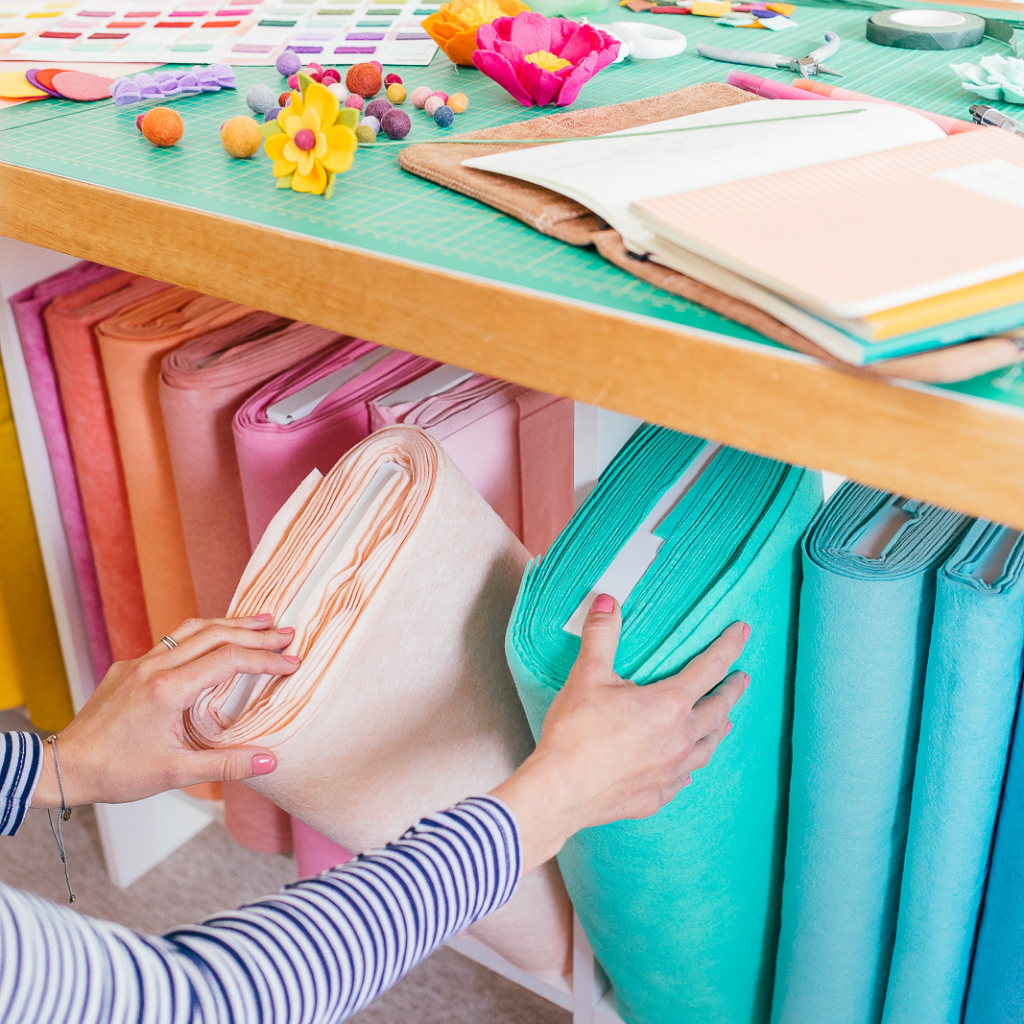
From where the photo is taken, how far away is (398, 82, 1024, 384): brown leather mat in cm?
36

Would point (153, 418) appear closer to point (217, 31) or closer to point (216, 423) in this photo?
point (216, 423)

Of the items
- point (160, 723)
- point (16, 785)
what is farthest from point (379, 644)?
point (16, 785)

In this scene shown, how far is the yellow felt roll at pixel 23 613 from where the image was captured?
3.48ft

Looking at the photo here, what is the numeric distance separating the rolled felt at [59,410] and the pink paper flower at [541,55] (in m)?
0.50

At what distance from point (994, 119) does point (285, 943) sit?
0.59 m

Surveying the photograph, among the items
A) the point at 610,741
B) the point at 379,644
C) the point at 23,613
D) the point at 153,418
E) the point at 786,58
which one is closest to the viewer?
the point at 610,741

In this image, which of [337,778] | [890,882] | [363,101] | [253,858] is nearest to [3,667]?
[253,858]

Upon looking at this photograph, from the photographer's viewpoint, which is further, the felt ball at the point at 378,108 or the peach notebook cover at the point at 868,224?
the felt ball at the point at 378,108

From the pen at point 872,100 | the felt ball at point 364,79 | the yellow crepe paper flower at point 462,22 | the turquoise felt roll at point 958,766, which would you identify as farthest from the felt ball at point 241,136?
the turquoise felt roll at point 958,766

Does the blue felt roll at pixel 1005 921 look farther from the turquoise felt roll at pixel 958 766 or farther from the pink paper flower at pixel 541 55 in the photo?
the pink paper flower at pixel 541 55

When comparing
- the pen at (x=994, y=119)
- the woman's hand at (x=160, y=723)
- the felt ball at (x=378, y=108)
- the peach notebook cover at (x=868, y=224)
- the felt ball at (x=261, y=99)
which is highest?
the felt ball at (x=261, y=99)

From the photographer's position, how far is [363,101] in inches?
28.1

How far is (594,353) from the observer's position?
17.4 inches

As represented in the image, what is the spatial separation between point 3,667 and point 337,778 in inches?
29.1
